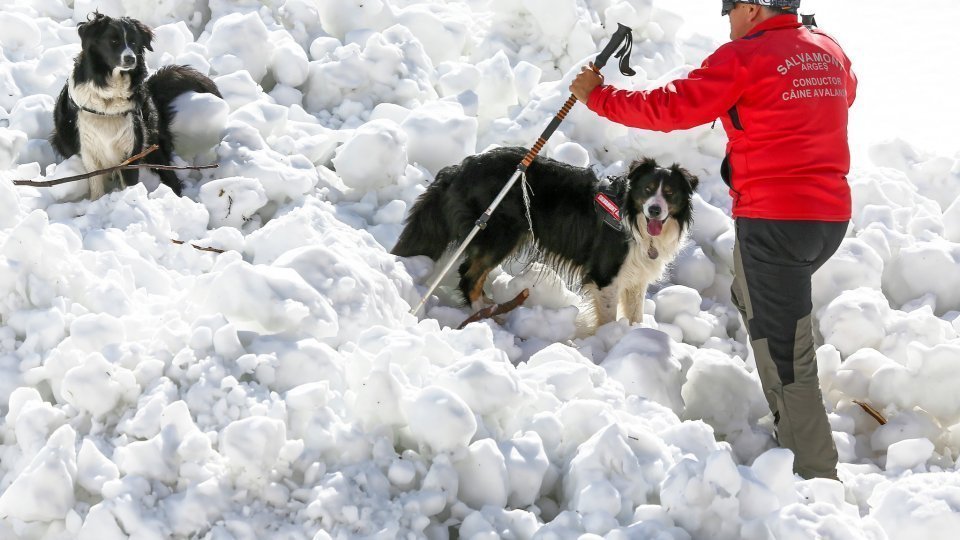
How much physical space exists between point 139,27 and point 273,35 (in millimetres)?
1534

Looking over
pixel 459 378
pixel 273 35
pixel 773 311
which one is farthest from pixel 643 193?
pixel 273 35

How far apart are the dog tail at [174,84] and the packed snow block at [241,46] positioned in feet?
1.65

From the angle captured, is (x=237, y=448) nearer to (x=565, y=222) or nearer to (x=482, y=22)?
(x=565, y=222)

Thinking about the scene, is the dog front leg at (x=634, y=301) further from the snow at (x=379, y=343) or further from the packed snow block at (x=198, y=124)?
the packed snow block at (x=198, y=124)

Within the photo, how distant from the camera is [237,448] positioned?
2.53 metres

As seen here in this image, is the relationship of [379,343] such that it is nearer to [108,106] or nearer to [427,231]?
[427,231]

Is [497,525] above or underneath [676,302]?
underneath

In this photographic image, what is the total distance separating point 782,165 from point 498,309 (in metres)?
1.65

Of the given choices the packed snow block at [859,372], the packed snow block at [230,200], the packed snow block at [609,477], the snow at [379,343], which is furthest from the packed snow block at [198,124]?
the packed snow block at [859,372]

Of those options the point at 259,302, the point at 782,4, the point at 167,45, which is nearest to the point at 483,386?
the point at 259,302

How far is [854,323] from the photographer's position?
4.11 meters

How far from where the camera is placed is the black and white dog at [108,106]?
15.2 feet

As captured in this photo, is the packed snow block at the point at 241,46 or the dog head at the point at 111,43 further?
the packed snow block at the point at 241,46

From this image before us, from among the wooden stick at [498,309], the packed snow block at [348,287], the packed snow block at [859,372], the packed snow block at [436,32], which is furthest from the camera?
the packed snow block at [436,32]
